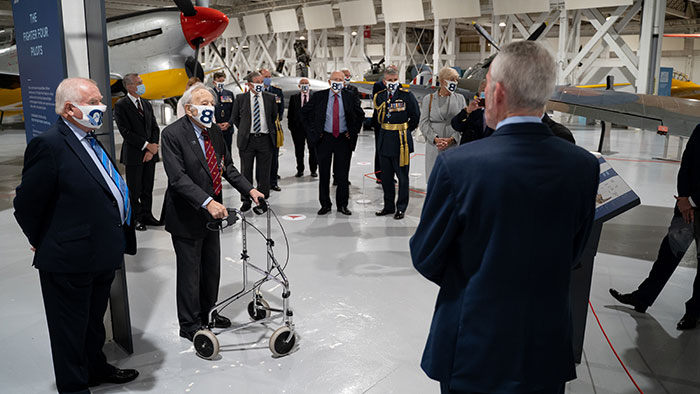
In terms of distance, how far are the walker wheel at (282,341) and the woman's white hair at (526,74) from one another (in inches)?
92.6

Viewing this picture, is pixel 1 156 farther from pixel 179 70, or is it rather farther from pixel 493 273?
pixel 493 273

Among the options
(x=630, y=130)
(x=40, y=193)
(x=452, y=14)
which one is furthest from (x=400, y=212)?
(x=630, y=130)

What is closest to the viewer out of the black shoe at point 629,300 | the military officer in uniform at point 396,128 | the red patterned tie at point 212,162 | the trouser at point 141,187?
the red patterned tie at point 212,162

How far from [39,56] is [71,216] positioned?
127 centimetres

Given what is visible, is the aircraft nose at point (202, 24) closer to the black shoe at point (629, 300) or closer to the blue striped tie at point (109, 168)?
the blue striped tie at point (109, 168)

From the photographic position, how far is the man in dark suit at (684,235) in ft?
11.8

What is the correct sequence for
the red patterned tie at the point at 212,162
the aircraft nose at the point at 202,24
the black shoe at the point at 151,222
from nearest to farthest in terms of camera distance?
the red patterned tie at the point at 212,162 < the black shoe at the point at 151,222 < the aircraft nose at the point at 202,24

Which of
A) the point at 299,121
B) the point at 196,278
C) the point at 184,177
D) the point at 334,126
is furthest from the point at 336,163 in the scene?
the point at 184,177

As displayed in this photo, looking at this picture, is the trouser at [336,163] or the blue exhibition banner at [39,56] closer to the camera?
the blue exhibition banner at [39,56]

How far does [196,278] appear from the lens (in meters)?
3.48

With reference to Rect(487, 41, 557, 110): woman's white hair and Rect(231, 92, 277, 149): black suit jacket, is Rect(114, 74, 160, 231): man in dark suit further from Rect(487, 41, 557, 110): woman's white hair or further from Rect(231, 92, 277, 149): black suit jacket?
Rect(487, 41, 557, 110): woman's white hair

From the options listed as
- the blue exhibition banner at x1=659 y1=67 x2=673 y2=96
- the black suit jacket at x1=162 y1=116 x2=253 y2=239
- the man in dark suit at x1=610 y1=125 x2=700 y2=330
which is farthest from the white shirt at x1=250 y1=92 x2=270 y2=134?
the blue exhibition banner at x1=659 y1=67 x2=673 y2=96

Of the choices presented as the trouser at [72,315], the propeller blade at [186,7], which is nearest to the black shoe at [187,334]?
the trouser at [72,315]

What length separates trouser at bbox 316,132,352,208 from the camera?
686 centimetres
